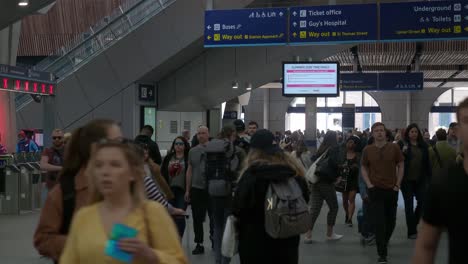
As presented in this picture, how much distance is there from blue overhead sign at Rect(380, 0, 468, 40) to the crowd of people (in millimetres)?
4873

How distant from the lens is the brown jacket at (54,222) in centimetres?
333

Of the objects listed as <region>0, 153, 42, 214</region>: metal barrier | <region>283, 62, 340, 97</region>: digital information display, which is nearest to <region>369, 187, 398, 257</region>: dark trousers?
<region>0, 153, 42, 214</region>: metal barrier

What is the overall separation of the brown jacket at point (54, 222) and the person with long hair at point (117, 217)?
53 cm

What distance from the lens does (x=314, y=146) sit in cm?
1909

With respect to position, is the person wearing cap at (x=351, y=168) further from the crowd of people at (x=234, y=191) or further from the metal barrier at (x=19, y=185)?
the metal barrier at (x=19, y=185)

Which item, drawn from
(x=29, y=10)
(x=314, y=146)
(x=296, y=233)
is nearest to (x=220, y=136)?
(x=296, y=233)

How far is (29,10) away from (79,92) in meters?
6.38

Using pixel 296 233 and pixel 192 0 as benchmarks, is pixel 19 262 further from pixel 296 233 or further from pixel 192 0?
pixel 192 0

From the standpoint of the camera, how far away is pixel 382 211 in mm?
8555

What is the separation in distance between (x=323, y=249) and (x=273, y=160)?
450 centimetres

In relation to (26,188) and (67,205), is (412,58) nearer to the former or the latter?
(26,188)

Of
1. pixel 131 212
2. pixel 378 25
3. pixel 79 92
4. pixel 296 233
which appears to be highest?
pixel 378 25

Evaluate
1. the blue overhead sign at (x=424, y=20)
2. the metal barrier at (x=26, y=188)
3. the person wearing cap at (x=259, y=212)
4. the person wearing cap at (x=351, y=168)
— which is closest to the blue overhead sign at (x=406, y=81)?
the blue overhead sign at (x=424, y=20)

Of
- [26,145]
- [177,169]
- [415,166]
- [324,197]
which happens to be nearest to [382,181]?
[324,197]
